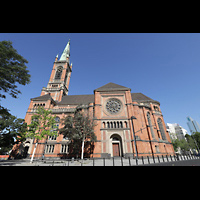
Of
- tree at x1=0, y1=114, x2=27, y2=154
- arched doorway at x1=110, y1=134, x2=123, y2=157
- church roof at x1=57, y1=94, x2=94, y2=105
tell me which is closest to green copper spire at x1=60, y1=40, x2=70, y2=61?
church roof at x1=57, y1=94, x2=94, y2=105

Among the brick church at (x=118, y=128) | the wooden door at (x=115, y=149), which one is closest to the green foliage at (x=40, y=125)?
the brick church at (x=118, y=128)

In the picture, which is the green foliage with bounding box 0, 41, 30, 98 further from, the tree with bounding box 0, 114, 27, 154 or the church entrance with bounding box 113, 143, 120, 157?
the church entrance with bounding box 113, 143, 120, 157

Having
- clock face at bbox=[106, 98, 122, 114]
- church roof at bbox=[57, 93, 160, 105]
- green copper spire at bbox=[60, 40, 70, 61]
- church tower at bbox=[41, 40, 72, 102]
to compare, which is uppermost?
green copper spire at bbox=[60, 40, 70, 61]

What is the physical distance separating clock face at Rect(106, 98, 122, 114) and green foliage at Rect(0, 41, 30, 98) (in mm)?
17975

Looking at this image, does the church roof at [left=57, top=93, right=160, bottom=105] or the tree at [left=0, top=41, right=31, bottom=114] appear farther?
the church roof at [left=57, top=93, right=160, bottom=105]

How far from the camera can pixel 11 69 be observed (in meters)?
8.97

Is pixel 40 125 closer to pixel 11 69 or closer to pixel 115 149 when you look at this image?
pixel 11 69

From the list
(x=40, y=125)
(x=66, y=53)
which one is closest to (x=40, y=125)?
(x=40, y=125)

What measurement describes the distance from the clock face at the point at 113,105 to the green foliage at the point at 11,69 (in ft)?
59.0

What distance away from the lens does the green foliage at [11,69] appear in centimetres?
838

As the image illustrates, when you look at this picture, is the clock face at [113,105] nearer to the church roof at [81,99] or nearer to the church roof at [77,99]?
the church roof at [81,99]

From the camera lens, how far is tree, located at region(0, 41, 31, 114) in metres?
8.38
